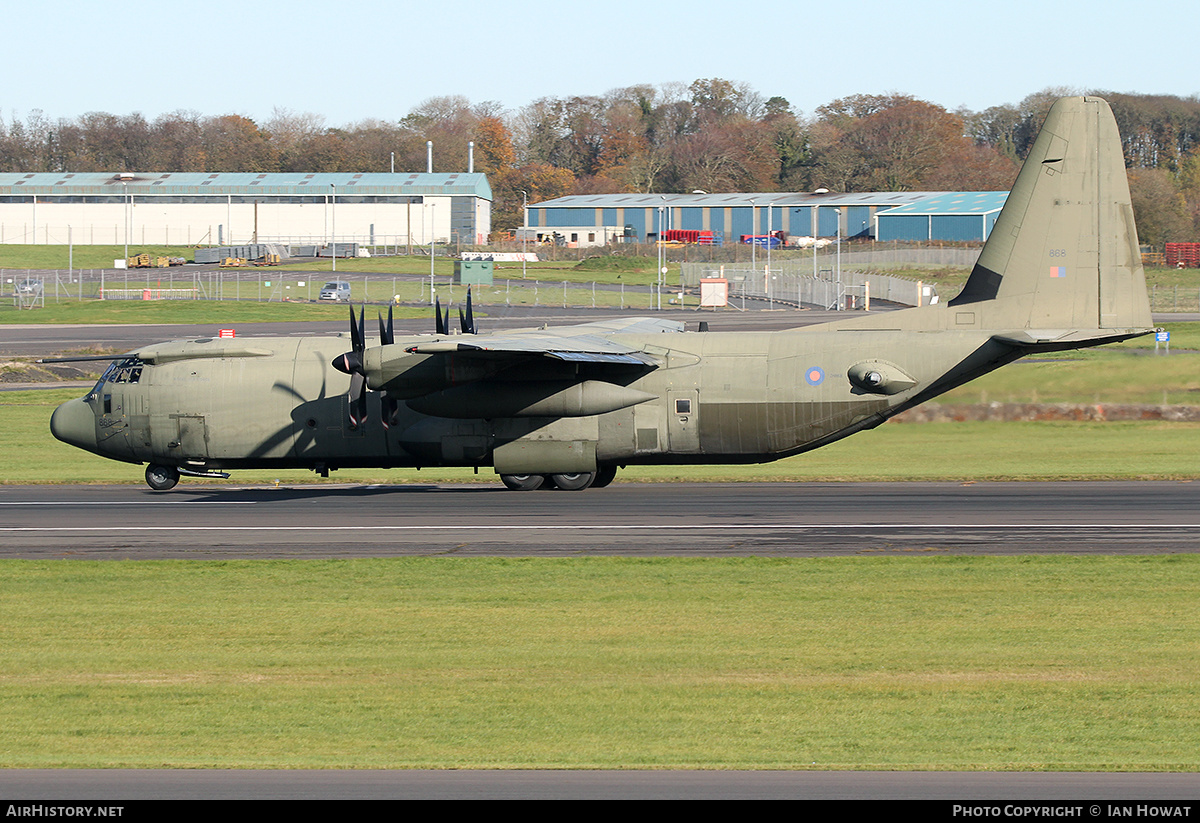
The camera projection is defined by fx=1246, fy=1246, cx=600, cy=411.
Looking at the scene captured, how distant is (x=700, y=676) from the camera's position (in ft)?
47.2

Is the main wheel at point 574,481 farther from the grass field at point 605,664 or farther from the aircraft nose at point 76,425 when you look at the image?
the aircraft nose at point 76,425

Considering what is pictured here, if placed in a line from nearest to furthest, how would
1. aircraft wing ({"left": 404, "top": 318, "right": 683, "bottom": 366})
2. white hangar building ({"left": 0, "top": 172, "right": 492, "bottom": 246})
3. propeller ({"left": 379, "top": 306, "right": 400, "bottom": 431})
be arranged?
aircraft wing ({"left": 404, "top": 318, "right": 683, "bottom": 366}) → propeller ({"left": 379, "top": 306, "right": 400, "bottom": 431}) → white hangar building ({"left": 0, "top": 172, "right": 492, "bottom": 246})

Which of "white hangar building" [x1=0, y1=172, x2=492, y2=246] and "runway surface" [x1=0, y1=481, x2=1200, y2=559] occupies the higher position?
"white hangar building" [x1=0, y1=172, x2=492, y2=246]

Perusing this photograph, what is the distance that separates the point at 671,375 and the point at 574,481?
383cm

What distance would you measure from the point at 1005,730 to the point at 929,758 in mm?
1382

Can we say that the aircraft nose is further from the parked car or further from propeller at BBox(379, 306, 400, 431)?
the parked car

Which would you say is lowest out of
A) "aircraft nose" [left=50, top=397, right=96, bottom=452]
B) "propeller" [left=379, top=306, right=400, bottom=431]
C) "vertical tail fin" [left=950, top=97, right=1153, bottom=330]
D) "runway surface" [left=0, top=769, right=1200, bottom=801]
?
"runway surface" [left=0, top=769, right=1200, bottom=801]

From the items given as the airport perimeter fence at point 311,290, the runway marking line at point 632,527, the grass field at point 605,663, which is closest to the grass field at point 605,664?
the grass field at point 605,663

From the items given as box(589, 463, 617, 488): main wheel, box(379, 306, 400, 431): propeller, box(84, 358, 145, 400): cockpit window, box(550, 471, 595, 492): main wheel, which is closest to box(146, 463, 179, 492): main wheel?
box(84, 358, 145, 400): cockpit window

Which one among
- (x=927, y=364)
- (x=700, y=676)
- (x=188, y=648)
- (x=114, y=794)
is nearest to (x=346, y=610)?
(x=188, y=648)

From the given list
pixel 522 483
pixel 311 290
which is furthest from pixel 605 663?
pixel 311 290

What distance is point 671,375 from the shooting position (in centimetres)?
2927

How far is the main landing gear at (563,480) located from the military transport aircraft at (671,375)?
60mm

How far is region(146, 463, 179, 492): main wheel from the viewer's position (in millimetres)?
32000
